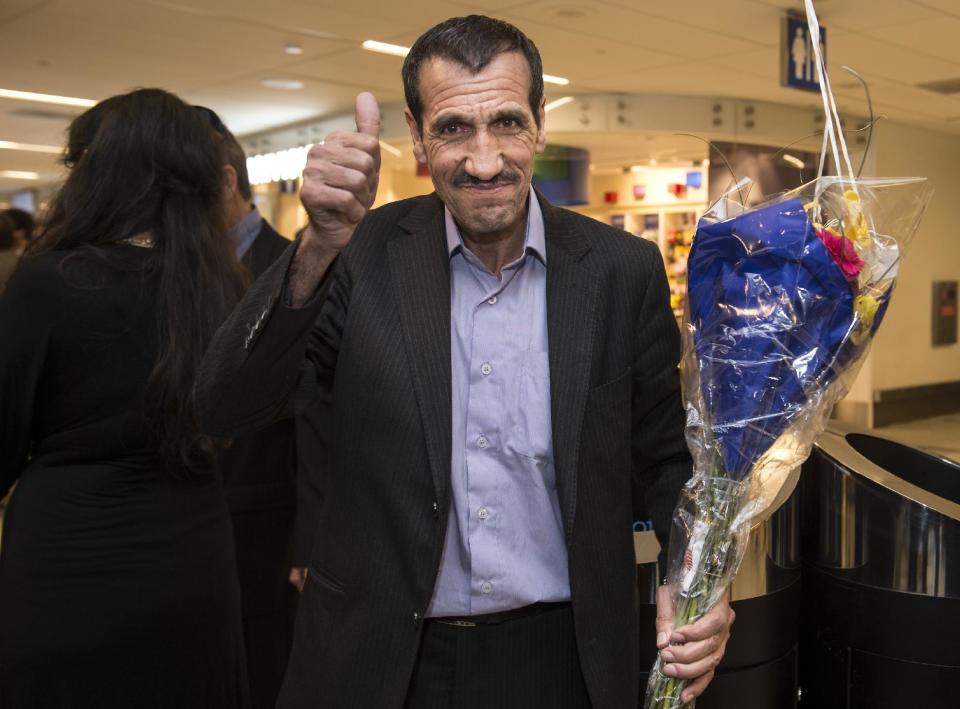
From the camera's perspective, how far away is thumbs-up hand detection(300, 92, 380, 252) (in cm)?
118

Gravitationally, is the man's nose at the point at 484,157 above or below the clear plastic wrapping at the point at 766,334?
above

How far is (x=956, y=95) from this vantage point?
9.29m

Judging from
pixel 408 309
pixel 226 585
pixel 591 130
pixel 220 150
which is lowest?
pixel 226 585

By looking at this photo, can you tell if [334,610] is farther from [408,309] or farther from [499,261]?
[499,261]

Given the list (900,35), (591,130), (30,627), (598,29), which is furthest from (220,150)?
(591,130)

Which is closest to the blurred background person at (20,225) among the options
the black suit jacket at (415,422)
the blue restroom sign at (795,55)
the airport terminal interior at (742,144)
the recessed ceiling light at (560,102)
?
the airport terminal interior at (742,144)

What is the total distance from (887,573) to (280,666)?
1616mm

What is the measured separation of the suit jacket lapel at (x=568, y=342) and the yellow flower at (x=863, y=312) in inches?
14.4

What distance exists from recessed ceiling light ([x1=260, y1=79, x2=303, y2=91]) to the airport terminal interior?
0.13 feet

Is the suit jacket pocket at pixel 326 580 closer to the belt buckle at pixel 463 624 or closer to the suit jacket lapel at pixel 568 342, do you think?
the belt buckle at pixel 463 624

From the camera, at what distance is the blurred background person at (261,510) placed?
260 centimetres

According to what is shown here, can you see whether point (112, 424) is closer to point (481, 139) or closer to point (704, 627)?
point (481, 139)

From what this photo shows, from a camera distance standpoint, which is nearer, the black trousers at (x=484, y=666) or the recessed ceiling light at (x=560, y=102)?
the black trousers at (x=484, y=666)

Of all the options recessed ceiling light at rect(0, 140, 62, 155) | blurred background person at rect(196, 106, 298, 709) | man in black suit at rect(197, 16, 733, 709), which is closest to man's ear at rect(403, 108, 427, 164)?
man in black suit at rect(197, 16, 733, 709)
